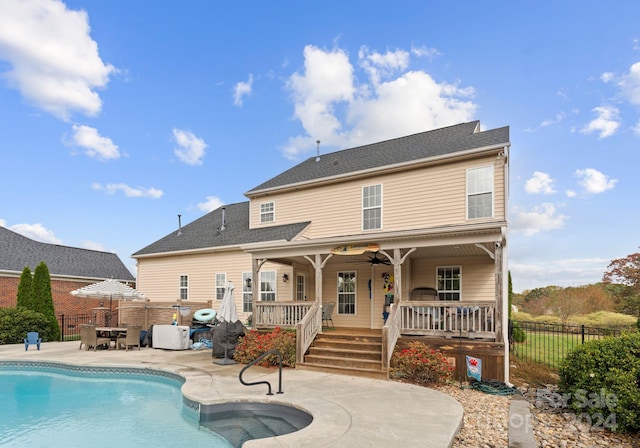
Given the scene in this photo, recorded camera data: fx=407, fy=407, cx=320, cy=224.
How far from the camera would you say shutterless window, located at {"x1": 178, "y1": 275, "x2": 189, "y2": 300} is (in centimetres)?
1862

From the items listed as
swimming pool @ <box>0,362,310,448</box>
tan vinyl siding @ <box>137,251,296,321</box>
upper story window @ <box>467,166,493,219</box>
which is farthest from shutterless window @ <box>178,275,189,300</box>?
upper story window @ <box>467,166,493,219</box>

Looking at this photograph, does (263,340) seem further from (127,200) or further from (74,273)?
(74,273)

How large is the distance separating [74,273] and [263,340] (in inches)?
713

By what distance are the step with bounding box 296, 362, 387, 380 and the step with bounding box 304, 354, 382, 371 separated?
0.48ft

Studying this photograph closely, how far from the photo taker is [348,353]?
10320mm

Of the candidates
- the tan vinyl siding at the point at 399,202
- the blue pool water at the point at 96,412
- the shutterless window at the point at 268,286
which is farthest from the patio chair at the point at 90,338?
the tan vinyl siding at the point at 399,202

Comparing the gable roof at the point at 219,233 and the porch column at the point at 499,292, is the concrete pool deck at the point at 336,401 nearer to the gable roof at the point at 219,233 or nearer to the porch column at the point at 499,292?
the porch column at the point at 499,292

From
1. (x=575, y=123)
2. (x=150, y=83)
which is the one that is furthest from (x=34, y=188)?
(x=575, y=123)

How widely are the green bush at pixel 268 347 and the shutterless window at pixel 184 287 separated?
7.76 meters

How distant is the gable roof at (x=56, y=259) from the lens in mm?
22094

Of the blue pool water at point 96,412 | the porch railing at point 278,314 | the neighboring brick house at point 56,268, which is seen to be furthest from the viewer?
the neighboring brick house at point 56,268

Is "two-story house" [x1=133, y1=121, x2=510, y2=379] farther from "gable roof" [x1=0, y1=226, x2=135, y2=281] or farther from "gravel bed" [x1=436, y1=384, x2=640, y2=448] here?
"gable roof" [x1=0, y1=226, x2=135, y2=281]

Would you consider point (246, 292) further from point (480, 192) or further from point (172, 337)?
point (480, 192)

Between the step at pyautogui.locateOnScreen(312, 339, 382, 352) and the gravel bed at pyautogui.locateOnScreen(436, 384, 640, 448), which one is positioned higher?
the step at pyautogui.locateOnScreen(312, 339, 382, 352)
